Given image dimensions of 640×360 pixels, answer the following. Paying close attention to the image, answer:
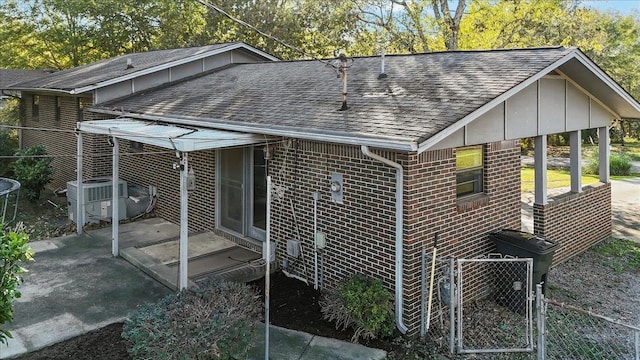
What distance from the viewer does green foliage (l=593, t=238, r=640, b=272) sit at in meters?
9.16

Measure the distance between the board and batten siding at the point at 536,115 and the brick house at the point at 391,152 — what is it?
3 cm

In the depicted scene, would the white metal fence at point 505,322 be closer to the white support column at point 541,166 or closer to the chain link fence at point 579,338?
the chain link fence at point 579,338

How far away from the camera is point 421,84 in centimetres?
756

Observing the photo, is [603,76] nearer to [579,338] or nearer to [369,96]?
[369,96]

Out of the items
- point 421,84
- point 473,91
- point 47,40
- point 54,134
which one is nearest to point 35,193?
point 54,134

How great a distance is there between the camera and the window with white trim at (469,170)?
23.5 feet

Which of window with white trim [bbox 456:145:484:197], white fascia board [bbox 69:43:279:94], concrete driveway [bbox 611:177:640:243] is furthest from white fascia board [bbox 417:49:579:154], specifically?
white fascia board [bbox 69:43:279:94]

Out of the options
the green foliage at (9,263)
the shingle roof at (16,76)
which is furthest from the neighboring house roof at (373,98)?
the shingle roof at (16,76)

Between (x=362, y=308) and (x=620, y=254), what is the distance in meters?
6.76

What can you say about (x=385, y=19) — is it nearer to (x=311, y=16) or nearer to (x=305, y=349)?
(x=311, y=16)

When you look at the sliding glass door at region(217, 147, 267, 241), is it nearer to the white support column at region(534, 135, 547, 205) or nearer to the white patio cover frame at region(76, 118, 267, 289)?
the white patio cover frame at region(76, 118, 267, 289)

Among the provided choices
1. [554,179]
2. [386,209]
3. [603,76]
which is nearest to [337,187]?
[386,209]

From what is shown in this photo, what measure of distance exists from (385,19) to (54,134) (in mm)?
17979

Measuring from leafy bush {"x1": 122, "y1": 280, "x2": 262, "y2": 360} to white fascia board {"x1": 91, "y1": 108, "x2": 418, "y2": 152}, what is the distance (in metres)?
2.27
